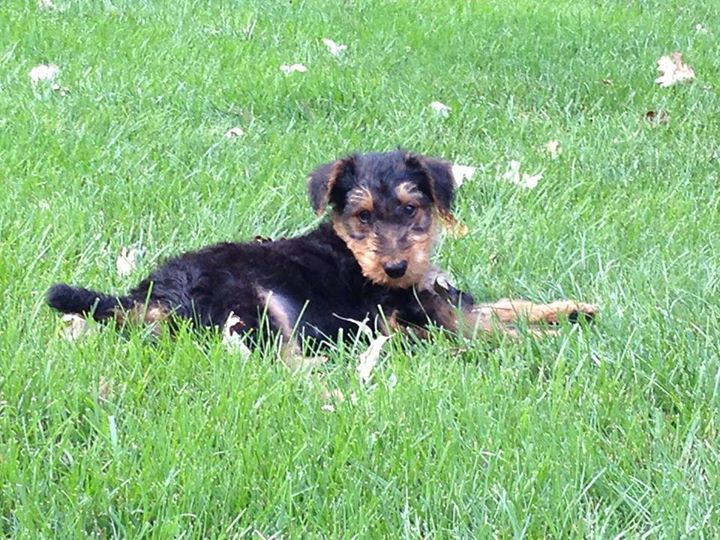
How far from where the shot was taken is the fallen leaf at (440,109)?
600 cm

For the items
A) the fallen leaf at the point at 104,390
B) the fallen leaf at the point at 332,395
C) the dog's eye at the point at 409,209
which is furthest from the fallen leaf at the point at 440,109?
the fallen leaf at the point at 104,390

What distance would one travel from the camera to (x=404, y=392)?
2.83 m

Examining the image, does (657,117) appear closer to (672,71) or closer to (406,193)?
(672,71)

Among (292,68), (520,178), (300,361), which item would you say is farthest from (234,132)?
(300,361)

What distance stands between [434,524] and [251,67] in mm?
4736

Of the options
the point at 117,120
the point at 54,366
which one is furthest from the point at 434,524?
the point at 117,120

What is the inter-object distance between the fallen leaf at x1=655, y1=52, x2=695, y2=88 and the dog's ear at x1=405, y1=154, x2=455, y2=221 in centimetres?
294

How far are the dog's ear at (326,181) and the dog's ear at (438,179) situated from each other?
0.82ft

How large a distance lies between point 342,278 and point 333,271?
5cm

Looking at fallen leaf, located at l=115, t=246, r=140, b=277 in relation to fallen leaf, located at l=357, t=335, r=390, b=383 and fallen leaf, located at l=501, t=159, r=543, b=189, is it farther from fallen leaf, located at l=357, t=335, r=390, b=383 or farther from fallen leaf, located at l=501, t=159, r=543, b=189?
fallen leaf, located at l=501, t=159, r=543, b=189

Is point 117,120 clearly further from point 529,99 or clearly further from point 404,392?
point 404,392

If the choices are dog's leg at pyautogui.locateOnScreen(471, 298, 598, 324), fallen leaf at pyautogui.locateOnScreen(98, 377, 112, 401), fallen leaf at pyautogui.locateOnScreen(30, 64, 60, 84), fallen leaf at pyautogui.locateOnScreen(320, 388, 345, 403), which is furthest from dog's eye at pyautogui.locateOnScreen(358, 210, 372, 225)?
fallen leaf at pyautogui.locateOnScreen(30, 64, 60, 84)

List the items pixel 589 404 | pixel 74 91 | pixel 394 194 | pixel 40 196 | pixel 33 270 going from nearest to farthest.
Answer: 1. pixel 589 404
2. pixel 33 270
3. pixel 394 194
4. pixel 40 196
5. pixel 74 91

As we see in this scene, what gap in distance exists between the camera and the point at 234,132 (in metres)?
5.59
